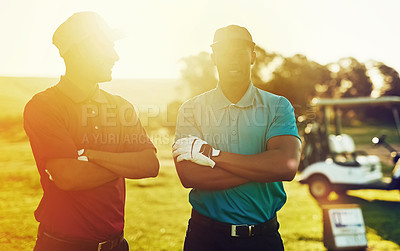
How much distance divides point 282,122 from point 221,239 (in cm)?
85

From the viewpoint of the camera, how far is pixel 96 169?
2.26 metres

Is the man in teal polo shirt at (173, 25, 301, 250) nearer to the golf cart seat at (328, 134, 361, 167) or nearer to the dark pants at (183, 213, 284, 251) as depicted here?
the dark pants at (183, 213, 284, 251)

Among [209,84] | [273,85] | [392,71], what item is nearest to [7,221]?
[209,84]

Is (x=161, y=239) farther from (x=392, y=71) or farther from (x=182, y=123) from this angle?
(x=392, y=71)

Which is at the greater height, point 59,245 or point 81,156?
point 81,156

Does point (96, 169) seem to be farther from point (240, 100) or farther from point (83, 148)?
point (240, 100)

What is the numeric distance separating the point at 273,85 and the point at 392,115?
23830 mm

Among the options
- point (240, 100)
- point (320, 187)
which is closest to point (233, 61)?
point (240, 100)

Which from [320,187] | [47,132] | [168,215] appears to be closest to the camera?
[47,132]

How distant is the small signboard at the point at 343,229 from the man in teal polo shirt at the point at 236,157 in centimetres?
319

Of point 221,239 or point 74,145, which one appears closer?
point 74,145

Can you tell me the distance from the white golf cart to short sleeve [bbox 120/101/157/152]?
688 cm

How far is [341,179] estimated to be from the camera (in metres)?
8.45

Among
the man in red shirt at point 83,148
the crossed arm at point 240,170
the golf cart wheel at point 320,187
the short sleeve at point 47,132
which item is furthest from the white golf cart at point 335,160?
the short sleeve at point 47,132
